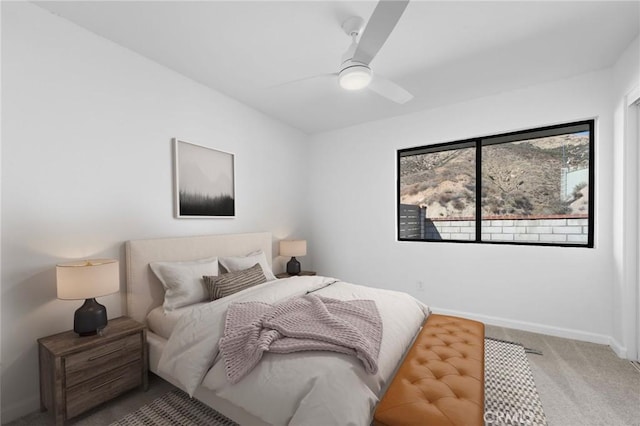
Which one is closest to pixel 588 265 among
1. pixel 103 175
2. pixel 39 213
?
pixel 103 175

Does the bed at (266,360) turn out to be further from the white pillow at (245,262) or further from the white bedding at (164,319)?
the white pillow at (245,262)

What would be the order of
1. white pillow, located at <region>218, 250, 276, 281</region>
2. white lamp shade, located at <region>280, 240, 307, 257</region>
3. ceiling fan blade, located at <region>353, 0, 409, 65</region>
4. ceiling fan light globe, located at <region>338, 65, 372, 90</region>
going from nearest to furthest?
ceiling fan blade, located at <region>353, 0, 409, 65</region> → ceiling fan light globe, located at <region>338, 65, 372, 90</region> → white pillow, located at <region>218, 250, 276, 281</region> → white lamp shade, located at <region>280, 240, 307, 257</region>

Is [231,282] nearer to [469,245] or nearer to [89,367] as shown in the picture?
[89,367]

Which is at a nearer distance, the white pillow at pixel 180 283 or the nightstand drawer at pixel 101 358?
the nightstand drawer at pixel 101 358

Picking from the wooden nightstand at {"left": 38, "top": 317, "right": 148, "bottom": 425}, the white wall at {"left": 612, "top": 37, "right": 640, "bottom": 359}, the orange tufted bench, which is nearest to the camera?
the orange tufted bench

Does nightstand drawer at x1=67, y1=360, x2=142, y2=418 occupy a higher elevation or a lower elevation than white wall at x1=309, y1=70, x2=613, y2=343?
lower

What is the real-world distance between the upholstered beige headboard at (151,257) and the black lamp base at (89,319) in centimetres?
37

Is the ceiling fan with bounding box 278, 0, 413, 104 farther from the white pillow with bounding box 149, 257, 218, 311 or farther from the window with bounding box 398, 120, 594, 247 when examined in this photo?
the white pillow with bounding box 149, 257, 218, 311

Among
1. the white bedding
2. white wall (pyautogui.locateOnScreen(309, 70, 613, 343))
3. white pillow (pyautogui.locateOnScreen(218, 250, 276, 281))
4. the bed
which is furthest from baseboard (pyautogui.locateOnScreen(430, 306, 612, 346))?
the white bedding

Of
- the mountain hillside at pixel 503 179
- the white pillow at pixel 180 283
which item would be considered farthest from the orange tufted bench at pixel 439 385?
the mountain hillside at pixel 503 179

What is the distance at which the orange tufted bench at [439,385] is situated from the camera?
3.82 feet

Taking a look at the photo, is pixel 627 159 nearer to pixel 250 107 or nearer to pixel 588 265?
pixel 588 265

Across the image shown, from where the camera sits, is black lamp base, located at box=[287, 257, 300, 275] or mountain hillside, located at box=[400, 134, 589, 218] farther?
black lamp base, located at box=[287, 257, 300, 275]

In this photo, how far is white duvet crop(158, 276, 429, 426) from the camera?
48.0 inches
